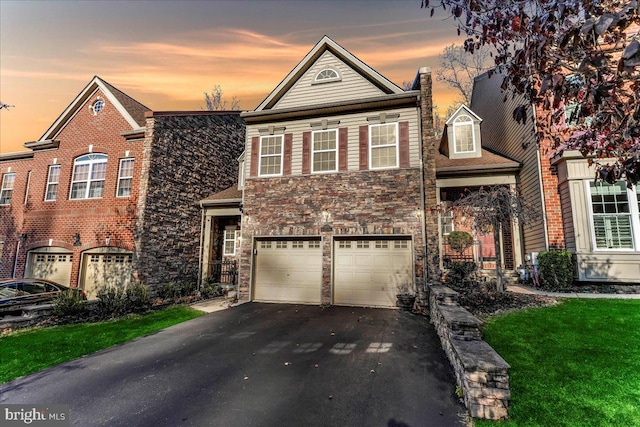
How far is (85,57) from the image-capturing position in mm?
11477

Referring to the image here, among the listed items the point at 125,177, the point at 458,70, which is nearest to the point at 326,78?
the point at 125,177

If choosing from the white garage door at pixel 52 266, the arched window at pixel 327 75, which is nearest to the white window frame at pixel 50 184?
the white garage door at pixel 52 266

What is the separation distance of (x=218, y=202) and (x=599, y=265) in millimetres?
15691

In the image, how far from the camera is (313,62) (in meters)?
13.2

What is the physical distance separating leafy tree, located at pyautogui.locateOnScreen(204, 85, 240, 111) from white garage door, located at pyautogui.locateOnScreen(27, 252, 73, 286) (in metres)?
20.5

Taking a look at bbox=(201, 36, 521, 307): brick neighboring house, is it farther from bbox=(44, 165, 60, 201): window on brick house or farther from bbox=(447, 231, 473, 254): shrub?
bbox=(44, 165, 60, 201): window on brick house

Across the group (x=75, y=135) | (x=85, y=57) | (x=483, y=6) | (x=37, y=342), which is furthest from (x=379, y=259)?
(x=75, y=135)

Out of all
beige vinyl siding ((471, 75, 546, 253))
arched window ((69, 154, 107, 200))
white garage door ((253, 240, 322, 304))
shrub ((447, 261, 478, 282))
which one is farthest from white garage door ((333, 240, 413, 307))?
arched window ((69, 154, 107, 200))

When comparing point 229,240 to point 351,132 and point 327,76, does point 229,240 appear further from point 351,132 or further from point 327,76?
point 327,76

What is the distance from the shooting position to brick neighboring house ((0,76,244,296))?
1318cm

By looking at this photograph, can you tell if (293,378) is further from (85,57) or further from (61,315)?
(85,57)

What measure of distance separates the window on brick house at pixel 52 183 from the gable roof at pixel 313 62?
11.1 m

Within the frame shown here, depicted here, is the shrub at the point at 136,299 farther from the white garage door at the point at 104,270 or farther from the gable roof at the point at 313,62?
the gable roof at the point at 313,62

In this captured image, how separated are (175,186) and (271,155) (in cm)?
517
